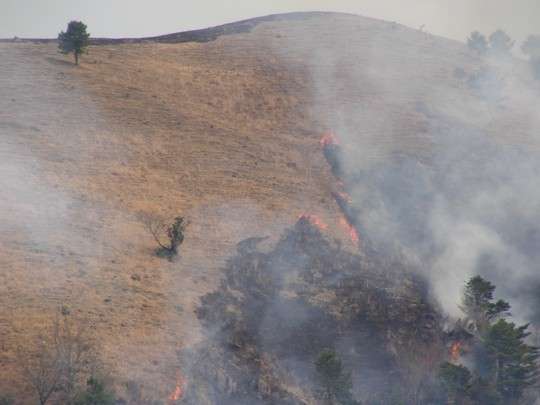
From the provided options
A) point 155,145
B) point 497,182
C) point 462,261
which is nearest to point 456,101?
point 497,182

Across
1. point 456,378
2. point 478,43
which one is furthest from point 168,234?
point 478,43

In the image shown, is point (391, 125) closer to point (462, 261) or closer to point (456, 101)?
point (456, 101)

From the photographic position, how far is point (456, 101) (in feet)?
209

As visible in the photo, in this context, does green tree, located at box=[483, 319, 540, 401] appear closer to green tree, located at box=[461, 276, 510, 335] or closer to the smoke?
green tree, located at box=[461, 276, 510, 335]

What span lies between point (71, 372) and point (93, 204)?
637 inches

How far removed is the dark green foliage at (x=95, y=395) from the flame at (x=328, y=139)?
3499 centimetres

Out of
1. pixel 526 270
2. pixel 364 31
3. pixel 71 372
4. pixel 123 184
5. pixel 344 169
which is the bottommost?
pixel 71 372

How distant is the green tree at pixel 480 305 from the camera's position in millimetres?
35438

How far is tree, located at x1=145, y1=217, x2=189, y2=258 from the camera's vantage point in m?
37.9

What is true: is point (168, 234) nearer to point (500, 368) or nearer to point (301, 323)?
A: point (301, 323)

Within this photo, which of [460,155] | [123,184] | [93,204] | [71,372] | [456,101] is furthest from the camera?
[456,101]

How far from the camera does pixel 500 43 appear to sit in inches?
3110

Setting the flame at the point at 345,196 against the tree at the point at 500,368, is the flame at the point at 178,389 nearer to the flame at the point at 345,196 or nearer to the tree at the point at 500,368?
the tree at the point at 500,368

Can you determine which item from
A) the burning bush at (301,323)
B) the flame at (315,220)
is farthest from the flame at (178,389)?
the flame at (315,220)
